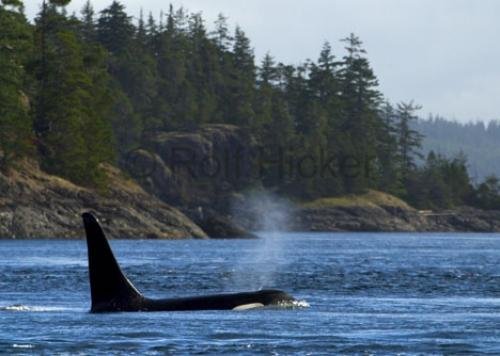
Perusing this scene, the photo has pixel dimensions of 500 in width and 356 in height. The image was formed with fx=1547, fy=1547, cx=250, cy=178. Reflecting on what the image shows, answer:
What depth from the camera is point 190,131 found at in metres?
Answer: 196

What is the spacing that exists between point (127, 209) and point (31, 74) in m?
17.4

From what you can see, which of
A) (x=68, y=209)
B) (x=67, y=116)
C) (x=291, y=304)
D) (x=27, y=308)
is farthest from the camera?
(x=67, y=116)

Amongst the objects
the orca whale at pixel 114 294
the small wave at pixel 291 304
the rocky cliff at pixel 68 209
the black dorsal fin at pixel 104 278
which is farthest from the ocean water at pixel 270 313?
the rocky cliff at pixel 68 209

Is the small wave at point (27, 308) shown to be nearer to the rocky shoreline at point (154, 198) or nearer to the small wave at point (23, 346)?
the small wave at point (23, 346)

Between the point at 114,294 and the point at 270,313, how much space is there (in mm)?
4115

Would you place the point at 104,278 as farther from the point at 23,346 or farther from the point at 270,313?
the point at 23,346

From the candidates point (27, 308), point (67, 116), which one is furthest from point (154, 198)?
point (27, 308)

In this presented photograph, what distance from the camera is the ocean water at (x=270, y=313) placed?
32812mm

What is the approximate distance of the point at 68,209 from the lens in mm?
129500

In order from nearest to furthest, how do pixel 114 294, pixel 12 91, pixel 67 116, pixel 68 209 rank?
pixel 114 294 < pixel 68 209 < pixel 12 91 < pixel 67 116

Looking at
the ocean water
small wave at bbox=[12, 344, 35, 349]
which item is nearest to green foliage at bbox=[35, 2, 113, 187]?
the ocean water

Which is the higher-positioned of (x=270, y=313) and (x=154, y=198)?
(x=154, y=198)

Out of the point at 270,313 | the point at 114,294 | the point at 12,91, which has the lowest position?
the point at 270,313

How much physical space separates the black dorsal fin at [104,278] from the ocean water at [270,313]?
0.72 meters
